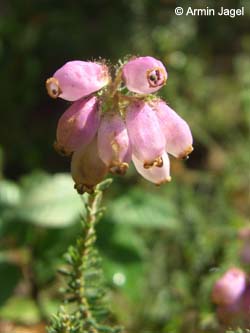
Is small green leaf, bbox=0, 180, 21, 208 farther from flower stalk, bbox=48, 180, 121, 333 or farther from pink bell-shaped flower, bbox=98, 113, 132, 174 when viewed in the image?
pink bell-shaped flower, bbox=98, 113, 132, 174

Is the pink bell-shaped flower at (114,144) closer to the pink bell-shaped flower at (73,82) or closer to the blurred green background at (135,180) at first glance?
the pink bell-shaped flower at (73,82)

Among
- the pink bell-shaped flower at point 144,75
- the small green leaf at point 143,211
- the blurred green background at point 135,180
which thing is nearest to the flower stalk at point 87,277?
the pink bell-shaped flower at point 144,75

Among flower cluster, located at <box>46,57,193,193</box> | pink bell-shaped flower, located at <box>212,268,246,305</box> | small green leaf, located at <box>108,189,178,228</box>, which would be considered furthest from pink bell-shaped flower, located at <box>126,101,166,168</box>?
small green leaf, located at <box>108,189,178,228</box>

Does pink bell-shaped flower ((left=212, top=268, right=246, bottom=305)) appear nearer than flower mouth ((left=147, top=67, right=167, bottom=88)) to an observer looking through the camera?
No

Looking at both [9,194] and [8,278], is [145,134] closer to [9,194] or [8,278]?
[8,278]

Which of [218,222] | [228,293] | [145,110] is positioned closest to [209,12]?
[218,222]

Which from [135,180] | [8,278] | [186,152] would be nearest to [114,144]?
[186,152]
